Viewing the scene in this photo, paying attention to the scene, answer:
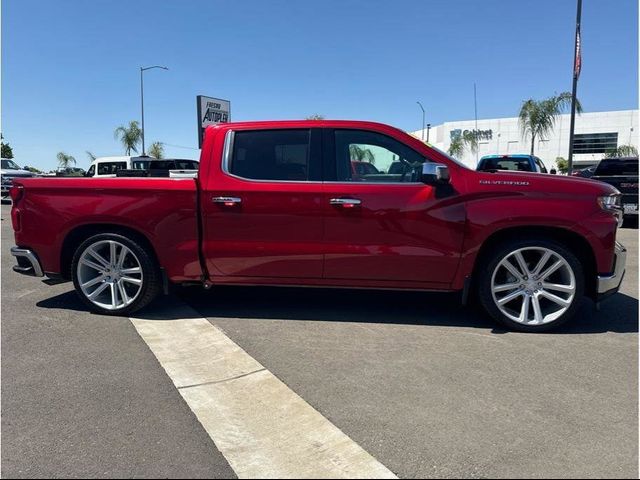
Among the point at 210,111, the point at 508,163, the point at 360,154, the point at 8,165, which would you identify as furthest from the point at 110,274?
the point at 8,165

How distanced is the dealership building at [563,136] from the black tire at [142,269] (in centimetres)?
5969

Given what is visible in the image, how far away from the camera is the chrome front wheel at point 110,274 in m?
4.86

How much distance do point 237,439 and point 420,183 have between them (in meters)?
2.73

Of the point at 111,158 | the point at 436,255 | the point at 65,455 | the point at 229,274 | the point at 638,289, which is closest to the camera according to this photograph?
the point at 65,455

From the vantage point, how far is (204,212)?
4.64m

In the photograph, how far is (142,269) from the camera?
15.8 feet

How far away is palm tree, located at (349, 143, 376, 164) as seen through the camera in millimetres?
4641

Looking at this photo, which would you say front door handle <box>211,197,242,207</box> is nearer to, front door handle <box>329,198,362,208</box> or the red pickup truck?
the red pickup truck

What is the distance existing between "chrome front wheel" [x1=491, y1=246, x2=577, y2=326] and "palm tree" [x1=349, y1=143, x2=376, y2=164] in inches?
59.5

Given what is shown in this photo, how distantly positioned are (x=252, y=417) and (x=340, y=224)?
2.02 meters

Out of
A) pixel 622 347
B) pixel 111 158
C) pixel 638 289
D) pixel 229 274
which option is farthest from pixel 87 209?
pixel 111 158

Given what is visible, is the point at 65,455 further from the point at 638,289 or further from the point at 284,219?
the point at 638,289

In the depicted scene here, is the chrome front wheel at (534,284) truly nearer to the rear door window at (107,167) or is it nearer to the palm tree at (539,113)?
the rear door window at (107,167)

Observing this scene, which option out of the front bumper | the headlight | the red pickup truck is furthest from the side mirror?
the front bumper
